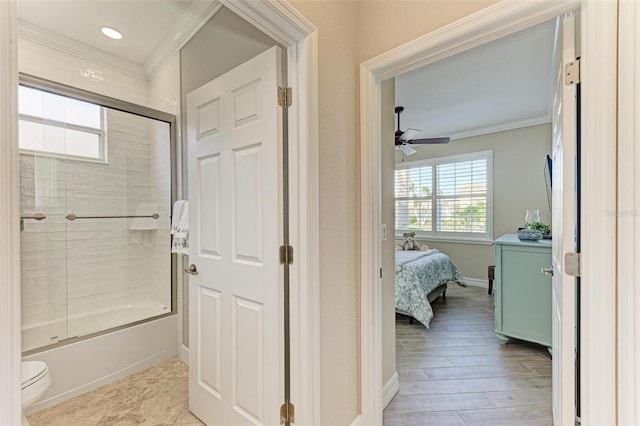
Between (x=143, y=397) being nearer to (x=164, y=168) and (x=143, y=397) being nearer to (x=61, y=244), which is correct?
(x=61, y=244)

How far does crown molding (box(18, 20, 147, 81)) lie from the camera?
232cm

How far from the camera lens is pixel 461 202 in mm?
5312

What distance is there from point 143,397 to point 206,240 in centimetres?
127

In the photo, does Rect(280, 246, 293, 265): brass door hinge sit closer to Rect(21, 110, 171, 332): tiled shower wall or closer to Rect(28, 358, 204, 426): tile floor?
Rect(28, 358, 204, 426): tile floor

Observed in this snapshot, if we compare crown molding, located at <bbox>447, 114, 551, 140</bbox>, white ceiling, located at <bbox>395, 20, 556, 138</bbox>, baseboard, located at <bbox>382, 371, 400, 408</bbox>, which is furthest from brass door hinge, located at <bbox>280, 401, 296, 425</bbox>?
crown molding, located at <bbox>447, 114, 551, 140</bbox>

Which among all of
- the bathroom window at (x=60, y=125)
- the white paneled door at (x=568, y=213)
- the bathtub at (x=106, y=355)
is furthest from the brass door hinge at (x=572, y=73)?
the bathroom window at (x=60, y=125)

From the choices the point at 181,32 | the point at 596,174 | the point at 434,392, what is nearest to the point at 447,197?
the point at 434,392

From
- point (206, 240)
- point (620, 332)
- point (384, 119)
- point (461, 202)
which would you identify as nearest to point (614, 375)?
point (620, 332)

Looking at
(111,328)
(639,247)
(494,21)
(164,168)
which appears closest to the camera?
(639,247)

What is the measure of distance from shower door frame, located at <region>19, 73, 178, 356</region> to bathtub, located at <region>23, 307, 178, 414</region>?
0.05 m

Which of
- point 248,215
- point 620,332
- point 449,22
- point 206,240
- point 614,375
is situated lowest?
point 614,375

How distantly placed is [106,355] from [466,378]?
8.90 feet

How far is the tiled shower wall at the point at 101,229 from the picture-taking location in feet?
7.58

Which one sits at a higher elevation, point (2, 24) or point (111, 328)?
point (2, 24)
